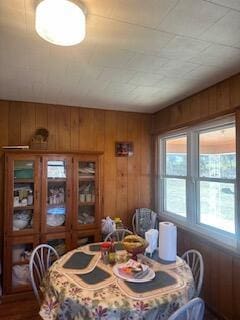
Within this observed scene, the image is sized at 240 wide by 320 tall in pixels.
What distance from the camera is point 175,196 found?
3359mm

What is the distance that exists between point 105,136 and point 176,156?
3.48 ft

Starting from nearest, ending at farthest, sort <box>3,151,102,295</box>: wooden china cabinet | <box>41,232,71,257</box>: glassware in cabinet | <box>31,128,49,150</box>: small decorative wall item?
1. <box>3,151,102,295</box>: wooden china cabinet
2. <box>41,232,71,257</box>: glassware in cabinet
3. <box>31,128,49,150</box>: small decorative wall item

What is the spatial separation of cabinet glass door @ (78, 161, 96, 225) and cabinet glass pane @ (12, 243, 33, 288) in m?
0.76

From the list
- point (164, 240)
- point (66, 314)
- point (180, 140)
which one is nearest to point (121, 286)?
point (66, 314)

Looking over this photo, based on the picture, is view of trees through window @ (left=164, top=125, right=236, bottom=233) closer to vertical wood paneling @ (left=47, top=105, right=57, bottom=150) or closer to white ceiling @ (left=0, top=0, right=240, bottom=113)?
white ceiling @ (left=0, top=0, right=240, bottom=113)

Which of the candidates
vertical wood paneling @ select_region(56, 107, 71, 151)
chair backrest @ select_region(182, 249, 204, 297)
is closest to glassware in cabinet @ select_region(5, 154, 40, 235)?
vertical wood paneling @ select_region(56, 107, 71, 151)

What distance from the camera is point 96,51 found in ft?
5.78

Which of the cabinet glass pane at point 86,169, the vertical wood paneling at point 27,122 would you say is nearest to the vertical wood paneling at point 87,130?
the cabinet glass pane at point 86,169

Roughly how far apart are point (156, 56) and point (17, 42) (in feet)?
3.32

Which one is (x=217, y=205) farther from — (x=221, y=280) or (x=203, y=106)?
(x=203, y=106)

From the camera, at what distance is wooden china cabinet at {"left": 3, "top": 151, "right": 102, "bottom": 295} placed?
2742 mm

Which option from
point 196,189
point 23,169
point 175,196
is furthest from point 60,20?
point 175,196

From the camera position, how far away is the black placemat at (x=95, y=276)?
1.59 metres

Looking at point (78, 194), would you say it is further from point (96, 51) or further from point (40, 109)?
point (96, 51)
